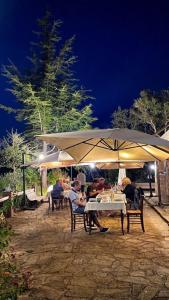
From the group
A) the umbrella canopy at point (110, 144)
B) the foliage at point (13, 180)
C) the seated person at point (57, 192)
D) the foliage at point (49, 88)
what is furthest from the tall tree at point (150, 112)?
the umbrella canopy at point (110, 144)

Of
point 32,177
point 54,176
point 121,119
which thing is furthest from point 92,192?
point 121,119

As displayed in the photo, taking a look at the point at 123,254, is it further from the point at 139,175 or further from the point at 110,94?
the point at 110,94

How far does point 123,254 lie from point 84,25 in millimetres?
47808

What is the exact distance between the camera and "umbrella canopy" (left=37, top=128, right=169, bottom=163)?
19.8 feet

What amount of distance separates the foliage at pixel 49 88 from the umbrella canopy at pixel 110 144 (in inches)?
422

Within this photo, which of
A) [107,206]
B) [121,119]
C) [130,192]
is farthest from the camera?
[121,119]

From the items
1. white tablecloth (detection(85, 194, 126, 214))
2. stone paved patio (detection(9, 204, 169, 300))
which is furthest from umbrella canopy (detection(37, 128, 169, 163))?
stone paved patio (detection(9, 204, 169, 300))

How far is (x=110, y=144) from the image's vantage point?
27.1 feet

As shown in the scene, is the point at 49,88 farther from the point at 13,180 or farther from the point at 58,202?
the point at 58,202

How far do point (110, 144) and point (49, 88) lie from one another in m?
13.6

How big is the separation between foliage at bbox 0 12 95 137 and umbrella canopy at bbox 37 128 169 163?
35.1 ft

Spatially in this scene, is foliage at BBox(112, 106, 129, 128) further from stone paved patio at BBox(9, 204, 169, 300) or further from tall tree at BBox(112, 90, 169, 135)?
stone paved patio at BBox(9, 204, 169, 300)

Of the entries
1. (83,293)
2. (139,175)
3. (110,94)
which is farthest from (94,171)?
(110,94)

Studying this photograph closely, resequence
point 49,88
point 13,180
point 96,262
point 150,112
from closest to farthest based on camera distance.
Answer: point 96,262 < point 13,180 < point 49,88 < point 150,112
